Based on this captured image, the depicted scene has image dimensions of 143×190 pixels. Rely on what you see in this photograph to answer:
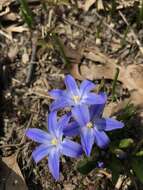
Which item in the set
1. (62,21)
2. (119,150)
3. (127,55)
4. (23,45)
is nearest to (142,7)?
(127,55)

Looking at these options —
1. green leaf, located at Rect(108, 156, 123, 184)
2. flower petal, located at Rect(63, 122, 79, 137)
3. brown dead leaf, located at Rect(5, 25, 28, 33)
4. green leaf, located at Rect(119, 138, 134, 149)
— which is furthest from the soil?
flower petal, located at Rect(63, 122, 79, 137)

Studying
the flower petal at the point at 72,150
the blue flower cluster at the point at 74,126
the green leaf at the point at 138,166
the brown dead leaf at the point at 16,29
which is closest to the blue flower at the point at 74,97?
the blue flower cluster at the point at 74,126

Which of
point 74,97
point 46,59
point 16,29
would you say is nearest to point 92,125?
point 74,97

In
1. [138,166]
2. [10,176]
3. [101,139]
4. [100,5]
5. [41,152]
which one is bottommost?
[10,176]

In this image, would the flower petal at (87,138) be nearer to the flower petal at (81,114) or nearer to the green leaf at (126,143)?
the flower petal at (81,114)

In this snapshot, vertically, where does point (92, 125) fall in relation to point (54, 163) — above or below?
above

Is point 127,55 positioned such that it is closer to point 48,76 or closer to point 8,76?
point 48,76

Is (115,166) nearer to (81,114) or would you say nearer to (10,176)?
(81,114)

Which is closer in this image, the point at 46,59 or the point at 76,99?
the point at 76,99
